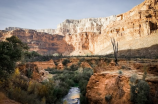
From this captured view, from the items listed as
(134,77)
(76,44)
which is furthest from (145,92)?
(76,44)

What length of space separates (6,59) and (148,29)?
55.1 m

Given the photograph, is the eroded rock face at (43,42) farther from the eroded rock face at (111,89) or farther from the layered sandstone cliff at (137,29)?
the eroded rock face at (111,89)

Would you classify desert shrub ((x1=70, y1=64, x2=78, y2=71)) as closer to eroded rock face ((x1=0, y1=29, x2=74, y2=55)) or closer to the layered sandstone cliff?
the layered sandstone cliff

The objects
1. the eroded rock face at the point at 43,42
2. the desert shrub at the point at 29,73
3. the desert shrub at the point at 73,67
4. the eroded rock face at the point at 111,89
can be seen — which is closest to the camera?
the eroded rock face at the point at 111,89

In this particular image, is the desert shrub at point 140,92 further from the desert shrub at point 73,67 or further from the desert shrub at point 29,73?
the desert shrub at point 73,67

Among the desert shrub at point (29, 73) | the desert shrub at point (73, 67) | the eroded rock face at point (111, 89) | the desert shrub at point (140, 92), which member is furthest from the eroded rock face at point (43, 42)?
the desert shrub at point (140, 92)

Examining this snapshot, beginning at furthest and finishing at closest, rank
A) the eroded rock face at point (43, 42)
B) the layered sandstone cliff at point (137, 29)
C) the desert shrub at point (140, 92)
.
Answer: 1. the eroded rock face at point (43, 42)
2. the layered sandstone cliff at point (137, 29)
3. the desert shrub at point (140, 92)

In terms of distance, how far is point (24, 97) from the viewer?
7473mm

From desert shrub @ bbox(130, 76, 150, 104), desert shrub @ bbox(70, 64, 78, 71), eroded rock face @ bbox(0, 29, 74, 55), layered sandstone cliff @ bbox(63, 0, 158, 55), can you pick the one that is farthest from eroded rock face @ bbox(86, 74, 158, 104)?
eroded rock face @ bbox(0, 29, 74, 55)

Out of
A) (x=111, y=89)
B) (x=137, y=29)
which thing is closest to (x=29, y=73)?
(x=111, y=89)

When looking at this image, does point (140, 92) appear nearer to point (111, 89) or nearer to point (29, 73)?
point (111, 89)

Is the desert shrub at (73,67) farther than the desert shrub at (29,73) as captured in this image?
Yes

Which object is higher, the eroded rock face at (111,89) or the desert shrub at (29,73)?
the desert shrub at (29,73)

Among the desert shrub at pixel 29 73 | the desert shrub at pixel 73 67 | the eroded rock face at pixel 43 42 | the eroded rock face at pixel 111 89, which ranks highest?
the eroded rock face at pixel 43 42
